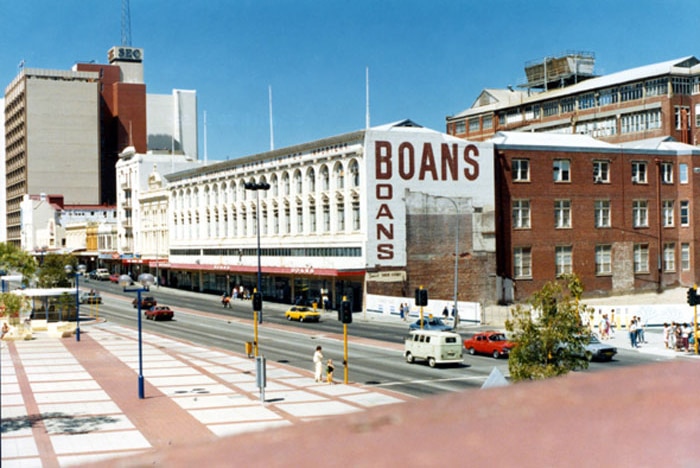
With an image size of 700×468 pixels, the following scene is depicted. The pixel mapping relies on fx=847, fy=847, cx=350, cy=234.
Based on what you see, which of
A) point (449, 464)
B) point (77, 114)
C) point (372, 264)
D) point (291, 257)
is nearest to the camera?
point (449, 464)

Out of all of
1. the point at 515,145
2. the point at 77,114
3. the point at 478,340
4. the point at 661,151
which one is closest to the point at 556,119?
the point at 661,151

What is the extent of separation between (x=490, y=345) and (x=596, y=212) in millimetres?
33595

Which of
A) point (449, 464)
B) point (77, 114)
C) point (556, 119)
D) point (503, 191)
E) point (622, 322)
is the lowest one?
point (622, 322)

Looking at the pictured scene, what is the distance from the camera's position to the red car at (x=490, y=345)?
38122 mm

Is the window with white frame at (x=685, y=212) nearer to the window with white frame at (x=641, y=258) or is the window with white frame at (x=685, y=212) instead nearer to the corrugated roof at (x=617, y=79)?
the window with white frame at (x=641, y=258)

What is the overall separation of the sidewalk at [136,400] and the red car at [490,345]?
31.0 feet

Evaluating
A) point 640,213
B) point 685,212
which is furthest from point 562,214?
point 685,212

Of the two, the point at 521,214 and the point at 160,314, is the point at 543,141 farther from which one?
the point at 160,314

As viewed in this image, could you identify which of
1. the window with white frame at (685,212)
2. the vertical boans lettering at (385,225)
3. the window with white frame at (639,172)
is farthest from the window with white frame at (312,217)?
the window with white frame at (685,212)

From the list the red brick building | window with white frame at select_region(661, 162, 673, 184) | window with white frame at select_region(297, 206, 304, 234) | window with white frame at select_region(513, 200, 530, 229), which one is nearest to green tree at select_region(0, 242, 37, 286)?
window with white frame at select_region(297, 206, 304, 234)

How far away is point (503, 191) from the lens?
216 feet

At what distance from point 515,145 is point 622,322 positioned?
19809 millimetres

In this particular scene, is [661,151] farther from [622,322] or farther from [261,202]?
[261,202]

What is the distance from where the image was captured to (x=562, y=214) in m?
67.1
